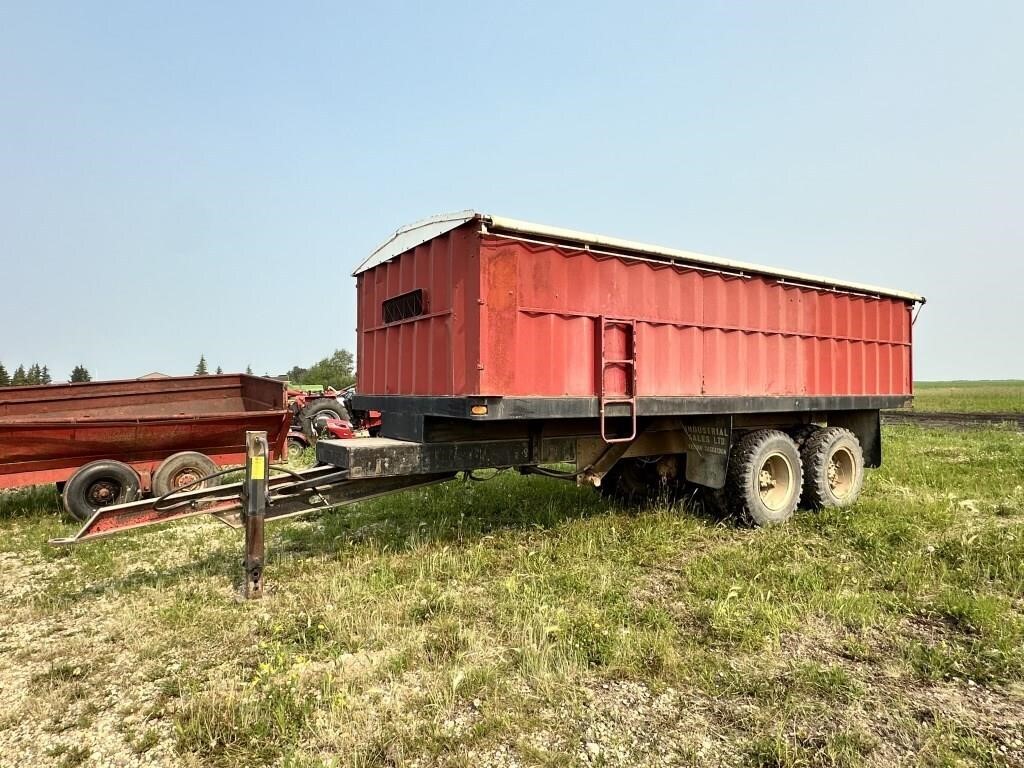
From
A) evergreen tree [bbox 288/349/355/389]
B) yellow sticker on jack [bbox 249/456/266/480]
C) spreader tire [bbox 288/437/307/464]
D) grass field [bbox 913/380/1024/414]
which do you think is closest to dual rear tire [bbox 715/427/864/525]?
yellow sticker on jack [bbox 249/456/266/480]

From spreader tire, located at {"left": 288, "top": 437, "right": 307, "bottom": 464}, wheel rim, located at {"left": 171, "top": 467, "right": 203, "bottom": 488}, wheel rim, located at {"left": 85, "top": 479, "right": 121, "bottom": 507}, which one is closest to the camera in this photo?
wheel rim, located at {"left": 85, "top": 479, "right": 121, "bottom": 507}

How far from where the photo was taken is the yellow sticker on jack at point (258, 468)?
4.43 metres

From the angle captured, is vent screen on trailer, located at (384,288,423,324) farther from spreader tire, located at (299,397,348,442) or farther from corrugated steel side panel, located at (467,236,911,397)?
spreader tire, located at (299,397,348,442)

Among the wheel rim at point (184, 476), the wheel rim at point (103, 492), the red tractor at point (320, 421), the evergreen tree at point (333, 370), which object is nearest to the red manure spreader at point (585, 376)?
the wheel rim at point (184, 476)

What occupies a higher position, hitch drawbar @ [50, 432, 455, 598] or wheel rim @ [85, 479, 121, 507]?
hitch drawbar @ [50, 432, 455, 598]

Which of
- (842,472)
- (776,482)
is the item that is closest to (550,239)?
(776,482)

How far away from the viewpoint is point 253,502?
4418 millimetres

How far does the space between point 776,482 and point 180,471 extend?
757 cm

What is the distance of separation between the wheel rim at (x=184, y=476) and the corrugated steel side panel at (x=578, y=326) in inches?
108

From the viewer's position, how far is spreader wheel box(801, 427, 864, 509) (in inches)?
289

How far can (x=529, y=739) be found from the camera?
9.05 ft

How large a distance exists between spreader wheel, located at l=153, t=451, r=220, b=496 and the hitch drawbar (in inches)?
108

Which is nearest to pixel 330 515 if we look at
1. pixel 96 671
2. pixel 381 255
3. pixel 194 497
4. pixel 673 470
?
pixel 194 497

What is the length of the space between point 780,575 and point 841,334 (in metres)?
4.15
